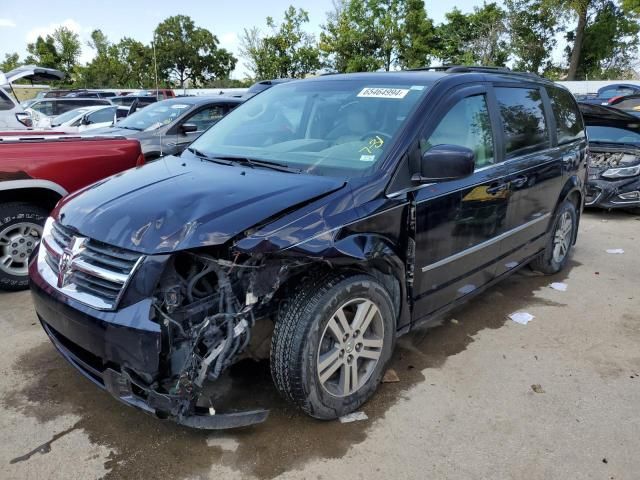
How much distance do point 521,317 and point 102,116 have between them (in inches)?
519

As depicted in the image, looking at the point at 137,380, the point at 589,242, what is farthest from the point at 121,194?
the point at 589,242

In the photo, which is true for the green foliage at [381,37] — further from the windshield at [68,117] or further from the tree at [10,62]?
the tree at [10,62]

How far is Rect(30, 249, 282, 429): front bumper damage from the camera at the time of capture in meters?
2.27

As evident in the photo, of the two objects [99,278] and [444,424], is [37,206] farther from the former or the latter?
[444,424]

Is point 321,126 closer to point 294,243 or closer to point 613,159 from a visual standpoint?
point 294,243

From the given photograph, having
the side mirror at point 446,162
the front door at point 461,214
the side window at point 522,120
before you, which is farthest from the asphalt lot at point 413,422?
the side window at point 522,120

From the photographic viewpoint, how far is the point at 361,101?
132 inches

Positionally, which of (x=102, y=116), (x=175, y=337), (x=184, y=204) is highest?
(x=184, y=204)

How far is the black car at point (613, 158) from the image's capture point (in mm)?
7586

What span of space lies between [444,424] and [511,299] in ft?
Answer: 6.92

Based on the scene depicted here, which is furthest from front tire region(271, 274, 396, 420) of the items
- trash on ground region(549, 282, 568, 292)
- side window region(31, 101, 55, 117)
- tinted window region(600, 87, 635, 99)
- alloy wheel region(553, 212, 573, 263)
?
tinted window region(600, 87, 635, 99)

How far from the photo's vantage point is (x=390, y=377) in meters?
3.25

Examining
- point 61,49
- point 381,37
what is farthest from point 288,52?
point 61,49

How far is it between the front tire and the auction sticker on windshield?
4.02ft
